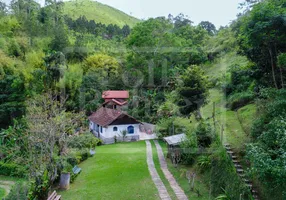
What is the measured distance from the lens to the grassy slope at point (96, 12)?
2986 inches

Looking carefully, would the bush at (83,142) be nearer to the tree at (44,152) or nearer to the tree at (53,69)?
the tree at (44,152)

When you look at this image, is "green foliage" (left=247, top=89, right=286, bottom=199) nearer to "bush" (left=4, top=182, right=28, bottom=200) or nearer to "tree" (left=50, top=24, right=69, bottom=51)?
"bush" (left=4, top=182, right=28, bottom=200)

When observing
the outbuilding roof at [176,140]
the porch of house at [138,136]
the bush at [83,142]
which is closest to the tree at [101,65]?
the porch of house at [138,136]

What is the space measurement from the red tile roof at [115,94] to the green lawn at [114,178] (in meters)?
14.8

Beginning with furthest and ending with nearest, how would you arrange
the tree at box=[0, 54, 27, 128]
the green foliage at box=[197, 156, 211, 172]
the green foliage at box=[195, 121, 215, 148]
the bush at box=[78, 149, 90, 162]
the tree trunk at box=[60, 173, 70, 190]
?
the tree at box=[0, 54, 27, 128]
the bush at box=[78, 149, 90, 162]
the green foliage at box=[195, 121, 215, 148]
the green foliage at box=[197, 156, 211, 172]
the tree trunk at box=[60, 173, 70, 190]

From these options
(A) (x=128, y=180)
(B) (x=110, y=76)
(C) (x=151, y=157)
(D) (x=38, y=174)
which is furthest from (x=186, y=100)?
(B) (x=110, y=76)

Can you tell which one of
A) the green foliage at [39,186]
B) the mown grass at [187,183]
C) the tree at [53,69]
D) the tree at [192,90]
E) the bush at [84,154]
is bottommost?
the mown grass at [187,183]

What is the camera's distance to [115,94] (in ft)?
113

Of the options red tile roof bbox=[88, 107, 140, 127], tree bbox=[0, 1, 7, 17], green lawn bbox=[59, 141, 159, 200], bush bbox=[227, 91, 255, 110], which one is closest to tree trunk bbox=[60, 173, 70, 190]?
green lawn bbox=[59, 141, 159, 200]

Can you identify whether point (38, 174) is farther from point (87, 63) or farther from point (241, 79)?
point (87, 63)

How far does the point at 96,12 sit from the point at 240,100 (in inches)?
2791

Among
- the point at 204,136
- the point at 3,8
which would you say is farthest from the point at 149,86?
the point at 3,8

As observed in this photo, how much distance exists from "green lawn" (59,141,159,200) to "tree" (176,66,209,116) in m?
4.83

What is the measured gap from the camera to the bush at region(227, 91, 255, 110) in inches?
748
